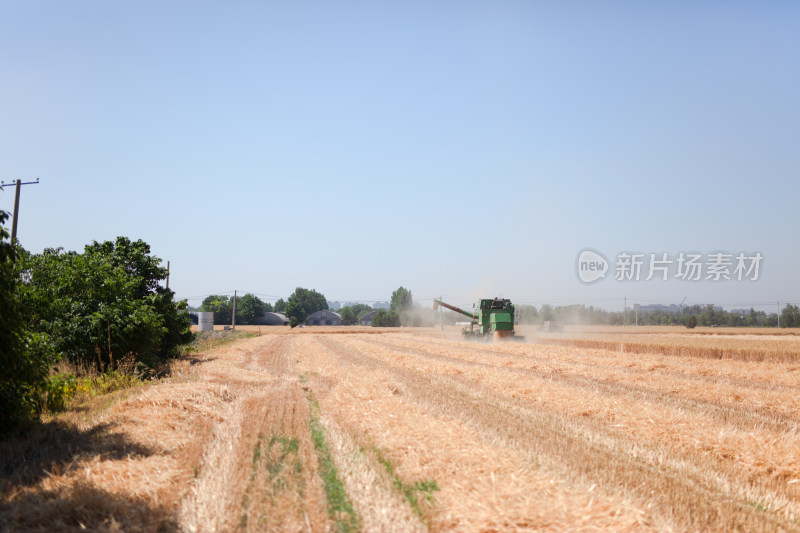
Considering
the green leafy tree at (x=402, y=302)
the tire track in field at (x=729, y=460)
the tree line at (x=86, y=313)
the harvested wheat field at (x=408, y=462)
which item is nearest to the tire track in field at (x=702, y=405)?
the harvested wheat field at (x=408, y=462)

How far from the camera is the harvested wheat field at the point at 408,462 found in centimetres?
464

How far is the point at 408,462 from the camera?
239 inches

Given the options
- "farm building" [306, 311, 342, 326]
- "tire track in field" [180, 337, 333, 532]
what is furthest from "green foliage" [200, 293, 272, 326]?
"tire track in field" [180, 337, 333, 532]

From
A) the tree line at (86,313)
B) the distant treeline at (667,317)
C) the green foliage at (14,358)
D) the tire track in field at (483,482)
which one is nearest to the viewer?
the tire track in field at (483,482)

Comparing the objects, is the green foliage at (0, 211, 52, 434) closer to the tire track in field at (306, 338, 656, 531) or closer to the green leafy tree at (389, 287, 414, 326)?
the tire track in field at (306, 338, 656, 531)

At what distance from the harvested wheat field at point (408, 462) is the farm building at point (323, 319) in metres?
124

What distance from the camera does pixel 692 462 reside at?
268 inches

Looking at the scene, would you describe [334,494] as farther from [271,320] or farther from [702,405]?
[271,320]

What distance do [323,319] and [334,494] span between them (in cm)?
13280

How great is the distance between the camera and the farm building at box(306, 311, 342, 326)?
13375 centimetres

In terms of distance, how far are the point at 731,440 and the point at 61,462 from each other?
31.0ft

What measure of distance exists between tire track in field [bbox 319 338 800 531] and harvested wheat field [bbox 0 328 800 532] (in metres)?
0.03

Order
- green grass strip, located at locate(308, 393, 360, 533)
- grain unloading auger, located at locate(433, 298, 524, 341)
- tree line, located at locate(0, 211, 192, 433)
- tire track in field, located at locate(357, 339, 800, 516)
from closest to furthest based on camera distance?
1. green grass strip, located at locate(308, 393, 360, 533)
2. tire track in field, located at locate(357, 339, 800, 516)
3. tree line, located at locate(0, 211, 192, 433)
4. grain unloading auger, located at locate(433, 298, 524, 341)

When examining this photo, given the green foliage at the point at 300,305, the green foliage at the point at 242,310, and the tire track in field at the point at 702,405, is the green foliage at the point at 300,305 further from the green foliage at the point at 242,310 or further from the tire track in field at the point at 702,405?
the tire track in field at the point at 702,405
